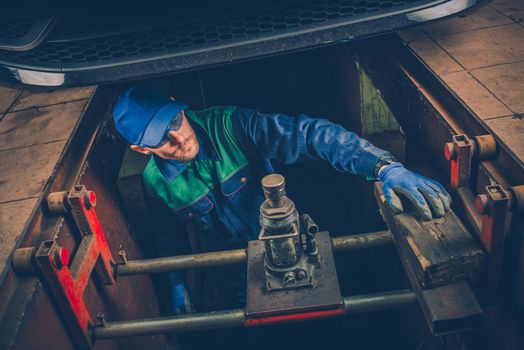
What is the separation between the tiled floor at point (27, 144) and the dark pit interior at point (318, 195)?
915 mm

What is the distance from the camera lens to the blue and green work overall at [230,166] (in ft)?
Result: 8.07

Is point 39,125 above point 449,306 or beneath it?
above

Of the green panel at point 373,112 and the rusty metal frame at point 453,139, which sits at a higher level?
the rusty metal frame at point 453,139

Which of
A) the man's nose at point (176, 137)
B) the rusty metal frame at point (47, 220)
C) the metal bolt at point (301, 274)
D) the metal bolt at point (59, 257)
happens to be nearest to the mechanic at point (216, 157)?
the man's nose at point (176, 137)

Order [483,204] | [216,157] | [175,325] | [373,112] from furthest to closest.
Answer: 1. [373,112]
2. [216,157]
3. [175,325]
4. [483,204]

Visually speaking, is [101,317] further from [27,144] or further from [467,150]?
[467,150]

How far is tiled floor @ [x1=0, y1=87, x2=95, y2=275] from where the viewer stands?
1.73 meters

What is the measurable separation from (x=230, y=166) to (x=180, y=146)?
0.33m

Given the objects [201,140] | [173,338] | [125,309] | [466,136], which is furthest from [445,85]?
[173,338]

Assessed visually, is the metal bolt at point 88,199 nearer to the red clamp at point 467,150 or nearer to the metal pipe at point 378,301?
the metal pipe at point 378,301

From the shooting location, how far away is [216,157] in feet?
8.63

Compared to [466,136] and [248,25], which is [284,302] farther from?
[248,25]

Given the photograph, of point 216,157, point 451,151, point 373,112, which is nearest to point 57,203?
point 216,157

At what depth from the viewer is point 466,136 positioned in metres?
1.69
